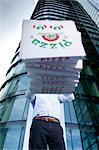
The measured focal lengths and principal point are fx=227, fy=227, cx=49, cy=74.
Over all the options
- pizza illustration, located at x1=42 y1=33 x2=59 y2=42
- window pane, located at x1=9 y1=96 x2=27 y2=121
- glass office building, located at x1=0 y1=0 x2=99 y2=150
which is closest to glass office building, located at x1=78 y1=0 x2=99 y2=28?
glass office building, located at x1=0 y1=0 x2=99 y2=150

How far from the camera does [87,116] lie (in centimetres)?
→ 854

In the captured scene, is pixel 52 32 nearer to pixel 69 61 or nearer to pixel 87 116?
pixel 69 61

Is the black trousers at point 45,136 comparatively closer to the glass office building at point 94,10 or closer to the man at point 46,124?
the man at point 46,124

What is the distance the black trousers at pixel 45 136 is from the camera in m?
3.88

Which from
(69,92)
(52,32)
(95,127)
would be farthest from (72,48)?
(95,127)

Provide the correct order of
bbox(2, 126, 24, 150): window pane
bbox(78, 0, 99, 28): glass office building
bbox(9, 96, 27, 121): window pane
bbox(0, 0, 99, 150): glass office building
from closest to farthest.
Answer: bbox(2, 126, 24, 150): window pane < bbox(0, 0, 99, 150): glass office building < bbox(9, 96, 27, 121): window pane < bbox(78, 0, 99, 28): glass office building

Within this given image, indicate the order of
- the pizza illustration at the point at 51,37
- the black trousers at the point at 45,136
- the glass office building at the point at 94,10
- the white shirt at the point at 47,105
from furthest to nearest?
1. the glass office building at the point at 94,10
2. the white shirt at the point at 47,105
3. the black trousers at the point at 45,136
4. the pizza illustration at the point at 51,37

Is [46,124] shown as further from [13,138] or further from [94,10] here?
Result: [94,10]

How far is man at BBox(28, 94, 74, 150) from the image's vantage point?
12.8 ft

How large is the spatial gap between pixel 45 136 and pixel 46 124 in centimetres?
22

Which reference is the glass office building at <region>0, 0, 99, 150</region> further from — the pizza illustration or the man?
the pizza illustration

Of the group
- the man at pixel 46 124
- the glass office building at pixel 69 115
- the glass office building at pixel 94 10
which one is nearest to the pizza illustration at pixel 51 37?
the man at pixel 46 124

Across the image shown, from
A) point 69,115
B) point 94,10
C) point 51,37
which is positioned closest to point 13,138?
point 69,115

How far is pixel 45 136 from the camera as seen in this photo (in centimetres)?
396
